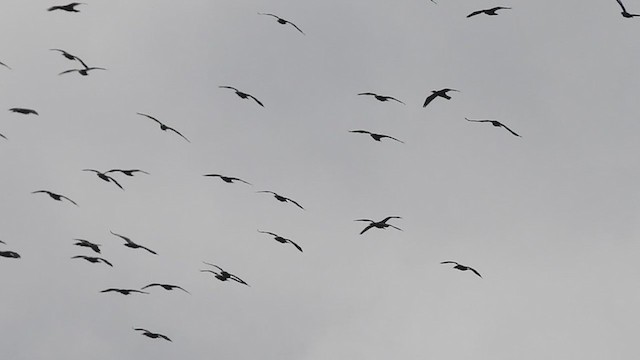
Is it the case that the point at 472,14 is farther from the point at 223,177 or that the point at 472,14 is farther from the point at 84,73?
the point at 84,73

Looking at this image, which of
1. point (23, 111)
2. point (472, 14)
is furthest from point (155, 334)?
point (472, 14)

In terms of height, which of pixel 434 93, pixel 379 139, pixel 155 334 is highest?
pixel 434 93

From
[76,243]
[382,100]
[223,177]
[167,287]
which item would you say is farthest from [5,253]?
[382,100]

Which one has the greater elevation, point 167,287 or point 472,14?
point 472,14

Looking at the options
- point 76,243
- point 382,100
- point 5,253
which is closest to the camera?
point 5,253

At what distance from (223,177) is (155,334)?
13308mm

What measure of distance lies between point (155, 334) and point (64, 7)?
2594 cm

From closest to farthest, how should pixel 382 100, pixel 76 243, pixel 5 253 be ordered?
pixel 5 253
pixel 76 243
pixel 382 100

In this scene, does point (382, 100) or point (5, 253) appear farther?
point (382, 100)

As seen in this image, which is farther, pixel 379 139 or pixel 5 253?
pixel 379 139

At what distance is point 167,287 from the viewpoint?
87.2m

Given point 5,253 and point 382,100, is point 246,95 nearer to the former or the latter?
point 382,100

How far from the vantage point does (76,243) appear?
8600 centimetres

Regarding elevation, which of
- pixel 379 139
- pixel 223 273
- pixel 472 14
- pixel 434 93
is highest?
pixel 472 14
